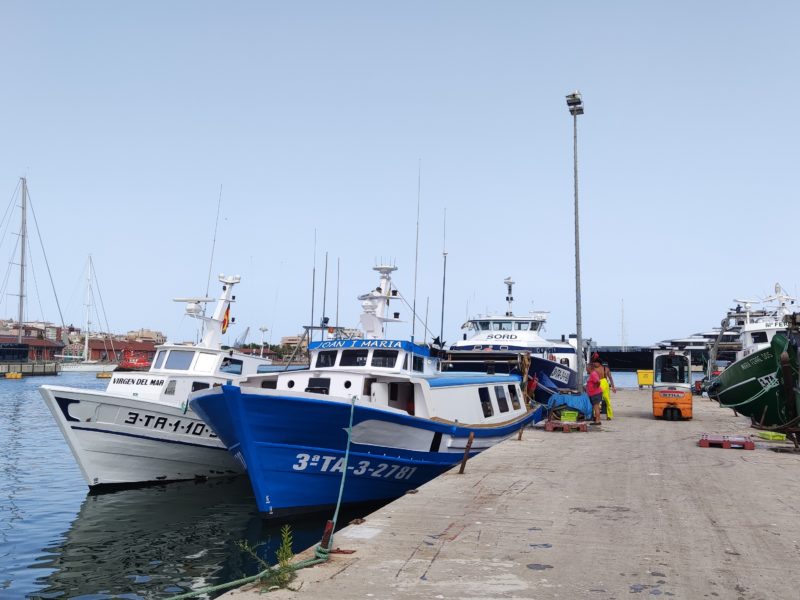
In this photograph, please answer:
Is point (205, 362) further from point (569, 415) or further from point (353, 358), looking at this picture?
point (569, 415)

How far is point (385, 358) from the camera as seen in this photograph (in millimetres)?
16094

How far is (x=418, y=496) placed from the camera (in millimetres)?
9883

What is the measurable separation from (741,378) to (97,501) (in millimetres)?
19664

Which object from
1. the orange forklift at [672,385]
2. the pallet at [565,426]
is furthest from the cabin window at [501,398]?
the orange forklift at [672,385]

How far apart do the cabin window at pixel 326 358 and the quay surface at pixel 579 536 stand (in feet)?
16.0

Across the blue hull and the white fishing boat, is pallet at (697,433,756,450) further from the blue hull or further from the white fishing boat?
the white fishing boat

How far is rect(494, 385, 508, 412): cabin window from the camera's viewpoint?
744 inches

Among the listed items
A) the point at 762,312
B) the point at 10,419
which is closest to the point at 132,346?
the point at 10,419

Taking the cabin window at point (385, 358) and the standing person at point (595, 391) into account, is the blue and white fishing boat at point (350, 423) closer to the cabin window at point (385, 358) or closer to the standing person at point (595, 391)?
the cabin window at point (385, 358)

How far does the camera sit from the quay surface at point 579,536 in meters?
5.82

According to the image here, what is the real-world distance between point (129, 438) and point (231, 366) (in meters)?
3.98

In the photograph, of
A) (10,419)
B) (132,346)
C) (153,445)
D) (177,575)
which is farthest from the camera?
(132,346)

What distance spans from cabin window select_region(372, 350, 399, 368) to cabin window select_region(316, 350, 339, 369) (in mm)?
1037

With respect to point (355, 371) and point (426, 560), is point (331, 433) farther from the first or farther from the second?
point (426, 560)
